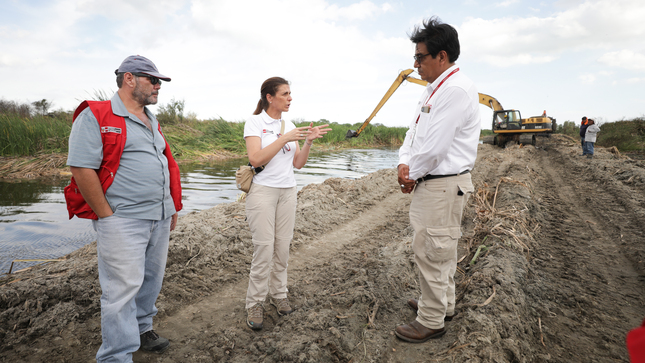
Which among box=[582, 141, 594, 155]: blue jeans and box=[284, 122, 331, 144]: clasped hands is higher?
box=[284, 122, 331, 144]: clasped hands

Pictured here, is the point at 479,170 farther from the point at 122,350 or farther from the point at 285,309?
the point at 122,350

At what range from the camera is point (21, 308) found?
106 inches

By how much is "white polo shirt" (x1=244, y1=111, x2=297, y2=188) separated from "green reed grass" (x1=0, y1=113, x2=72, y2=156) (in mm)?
12479

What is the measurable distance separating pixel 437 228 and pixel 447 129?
2.19ft

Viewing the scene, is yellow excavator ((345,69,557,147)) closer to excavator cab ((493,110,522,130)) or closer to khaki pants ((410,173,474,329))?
excavator cab ((493,110,522,130))

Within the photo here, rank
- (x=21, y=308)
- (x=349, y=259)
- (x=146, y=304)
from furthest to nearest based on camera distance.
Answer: (x=349, y=259) < (x=21, y=308) < (x=146, y=304)

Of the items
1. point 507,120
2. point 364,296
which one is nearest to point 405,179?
point 364,296

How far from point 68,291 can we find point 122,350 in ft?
Result: 4.57

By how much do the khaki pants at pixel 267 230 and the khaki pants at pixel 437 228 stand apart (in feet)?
3.44

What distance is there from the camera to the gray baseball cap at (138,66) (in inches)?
83.0

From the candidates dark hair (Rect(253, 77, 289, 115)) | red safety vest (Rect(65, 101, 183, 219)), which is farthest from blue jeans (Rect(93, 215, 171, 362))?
dark hair (Rect(253, 77, 289, 115))

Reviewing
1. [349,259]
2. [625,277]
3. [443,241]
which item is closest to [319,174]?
[349,259]

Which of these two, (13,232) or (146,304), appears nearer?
(146,304)

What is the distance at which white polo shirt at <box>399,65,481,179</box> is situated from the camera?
211cm
